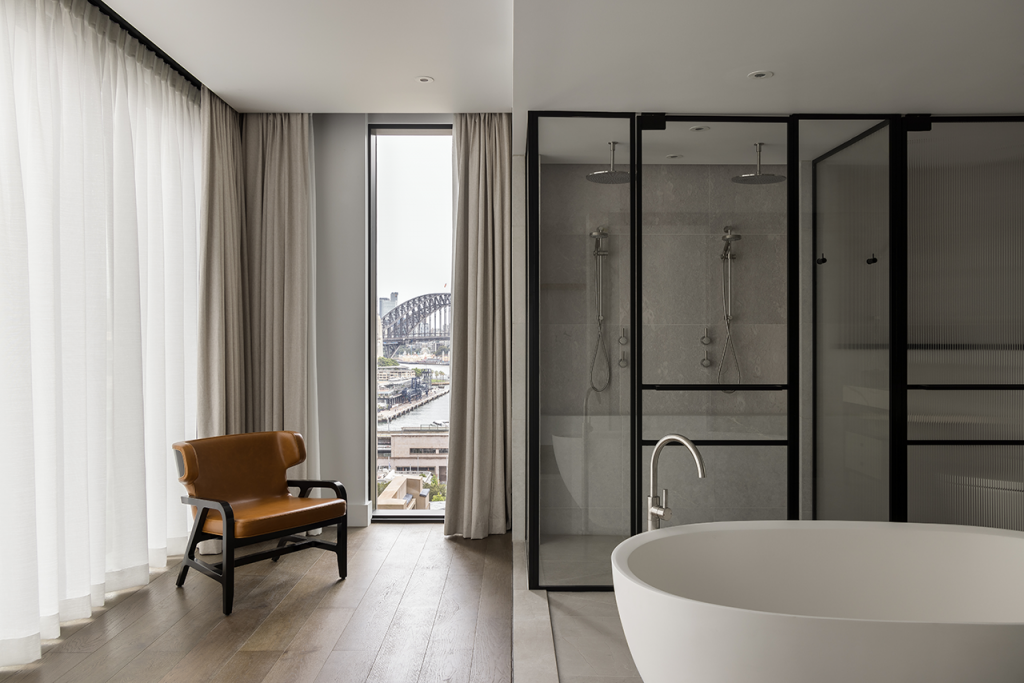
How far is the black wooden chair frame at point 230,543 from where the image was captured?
9.73ft

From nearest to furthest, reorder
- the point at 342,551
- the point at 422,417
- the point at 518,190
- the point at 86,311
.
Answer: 1. the point at 86,311
2. the point at 342,551
3. the point at 518,190
4. the point at 422,417

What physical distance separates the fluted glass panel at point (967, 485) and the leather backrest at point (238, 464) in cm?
322

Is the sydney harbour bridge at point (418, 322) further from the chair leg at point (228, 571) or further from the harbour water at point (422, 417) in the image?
the chair leg at point (228, 571)

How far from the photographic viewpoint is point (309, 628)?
2.78m

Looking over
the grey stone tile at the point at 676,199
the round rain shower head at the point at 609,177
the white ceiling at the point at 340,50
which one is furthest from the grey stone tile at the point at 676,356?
the white ceiling at the point at 340,50

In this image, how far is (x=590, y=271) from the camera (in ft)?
10.4

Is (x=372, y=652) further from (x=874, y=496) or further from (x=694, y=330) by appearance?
(x=874, y=496)

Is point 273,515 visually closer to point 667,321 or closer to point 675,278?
point 667,321

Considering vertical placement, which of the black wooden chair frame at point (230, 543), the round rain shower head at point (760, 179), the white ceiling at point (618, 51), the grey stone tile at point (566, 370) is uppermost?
the white ceiling at point (618, 51)

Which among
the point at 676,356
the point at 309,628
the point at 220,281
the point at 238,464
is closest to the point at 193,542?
the point at 238,464

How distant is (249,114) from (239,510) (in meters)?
2.61

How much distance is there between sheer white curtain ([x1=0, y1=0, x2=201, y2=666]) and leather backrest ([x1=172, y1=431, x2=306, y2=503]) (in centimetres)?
25

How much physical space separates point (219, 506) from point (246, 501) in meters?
0.45

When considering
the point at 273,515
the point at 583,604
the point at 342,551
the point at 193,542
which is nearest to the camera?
Result: the point at 583,604
